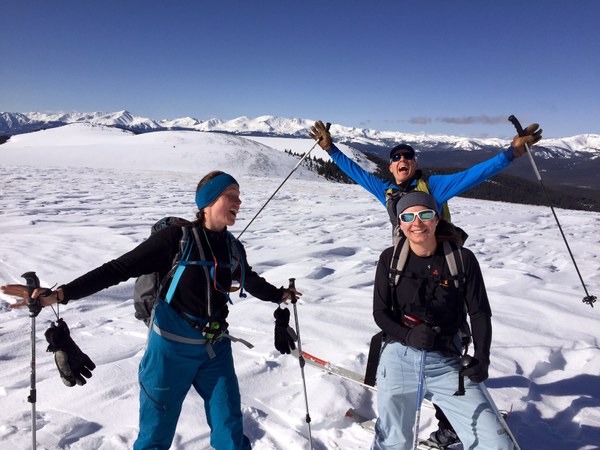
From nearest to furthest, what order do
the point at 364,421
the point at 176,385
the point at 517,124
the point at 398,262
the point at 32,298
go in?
the point at 32,298
the point at 176,385
the point at 398,262
the point at 364,421
the point at 517,124

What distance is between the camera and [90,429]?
3.37m

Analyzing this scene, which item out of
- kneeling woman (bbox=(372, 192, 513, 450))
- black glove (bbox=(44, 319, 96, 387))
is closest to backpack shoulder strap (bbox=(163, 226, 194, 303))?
black glove (bbox=(44, 319, 96, 387))

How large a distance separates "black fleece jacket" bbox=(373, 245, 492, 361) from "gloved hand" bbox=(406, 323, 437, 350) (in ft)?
0.26

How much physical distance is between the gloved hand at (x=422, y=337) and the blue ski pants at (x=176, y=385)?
1336 mm

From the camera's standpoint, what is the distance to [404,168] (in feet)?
13.7

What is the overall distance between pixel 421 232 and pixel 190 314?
1.69 metres

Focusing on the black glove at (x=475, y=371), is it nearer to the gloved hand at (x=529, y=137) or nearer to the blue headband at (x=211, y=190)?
the blue headband at (x=211, y=190)

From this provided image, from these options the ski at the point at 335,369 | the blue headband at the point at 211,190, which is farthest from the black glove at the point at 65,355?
the ski at the point at 335,369

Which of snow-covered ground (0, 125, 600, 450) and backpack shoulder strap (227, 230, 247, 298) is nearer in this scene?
backpack shoulder strap (227, 230, 247, 298)

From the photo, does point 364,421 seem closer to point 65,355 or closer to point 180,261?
point 180,261

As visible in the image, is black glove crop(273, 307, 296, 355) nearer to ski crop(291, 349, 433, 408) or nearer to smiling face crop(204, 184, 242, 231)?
ski crop(291, 349, 433, 408)

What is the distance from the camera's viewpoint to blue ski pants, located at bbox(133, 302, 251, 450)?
259cm

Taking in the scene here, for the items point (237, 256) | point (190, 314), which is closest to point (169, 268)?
point (190, 314)

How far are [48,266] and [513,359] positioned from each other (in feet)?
26.5
